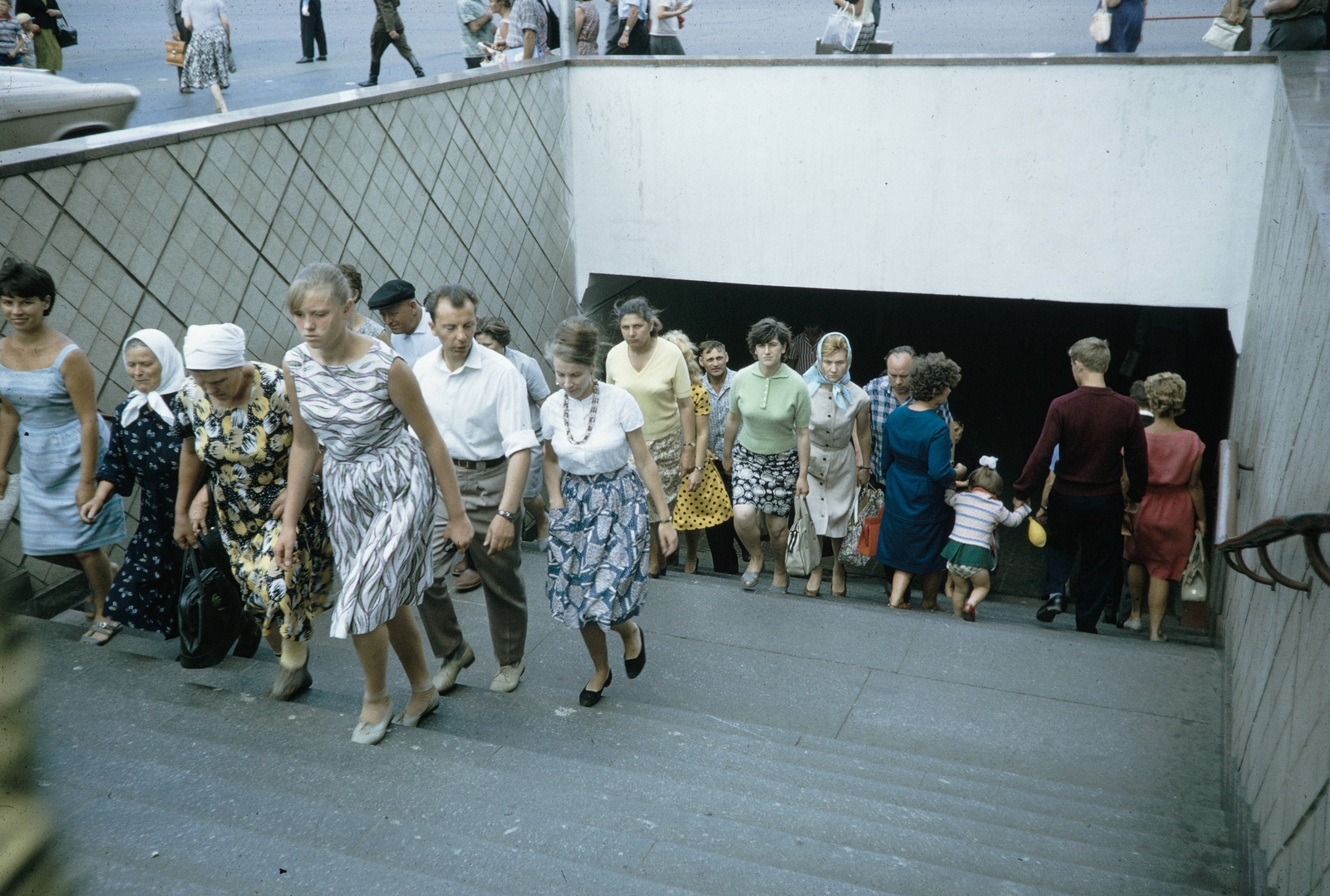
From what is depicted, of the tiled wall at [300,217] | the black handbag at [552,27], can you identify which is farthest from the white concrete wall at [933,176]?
the black handbag at [552,27]

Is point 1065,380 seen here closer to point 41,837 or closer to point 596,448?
point 596,448

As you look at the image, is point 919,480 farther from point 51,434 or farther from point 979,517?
point 51,434

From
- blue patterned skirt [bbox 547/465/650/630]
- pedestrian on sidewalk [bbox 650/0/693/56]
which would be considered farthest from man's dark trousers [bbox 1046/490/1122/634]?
pedestrian on sidewalk [bbox 650/0/693/56]

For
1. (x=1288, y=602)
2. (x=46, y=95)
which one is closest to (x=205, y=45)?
(x=46, y=95)

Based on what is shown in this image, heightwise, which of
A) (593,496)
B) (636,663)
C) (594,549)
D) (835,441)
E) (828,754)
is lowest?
(828,754)

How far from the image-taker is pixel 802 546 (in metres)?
6.42

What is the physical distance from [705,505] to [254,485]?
3.29 meters

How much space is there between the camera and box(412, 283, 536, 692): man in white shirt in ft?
13.6

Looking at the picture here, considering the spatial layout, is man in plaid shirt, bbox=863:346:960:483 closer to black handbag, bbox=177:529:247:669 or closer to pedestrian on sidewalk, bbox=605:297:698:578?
pedestrian on sidewalk, bbox=605:297:698:578

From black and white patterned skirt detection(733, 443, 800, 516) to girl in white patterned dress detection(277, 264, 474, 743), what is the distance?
9.36ft

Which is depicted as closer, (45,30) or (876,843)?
(876,843)

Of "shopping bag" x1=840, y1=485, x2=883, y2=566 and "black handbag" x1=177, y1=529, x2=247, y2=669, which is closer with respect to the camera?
"black handbag" x1=177, y1=529, x2=247, y2=669

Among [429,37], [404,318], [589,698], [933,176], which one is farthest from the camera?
[429,37]

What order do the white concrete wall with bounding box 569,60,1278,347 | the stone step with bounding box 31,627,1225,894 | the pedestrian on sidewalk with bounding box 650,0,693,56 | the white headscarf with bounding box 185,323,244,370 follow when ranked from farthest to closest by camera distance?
the pedestrian on sidewalk with bounding box 650,0,693,56, the white concrete wall with bounding box 569,60,1278,347, the white headscarf with bounding box 185,323,244,370, the stone step with bounding box 31,627,1225,894
